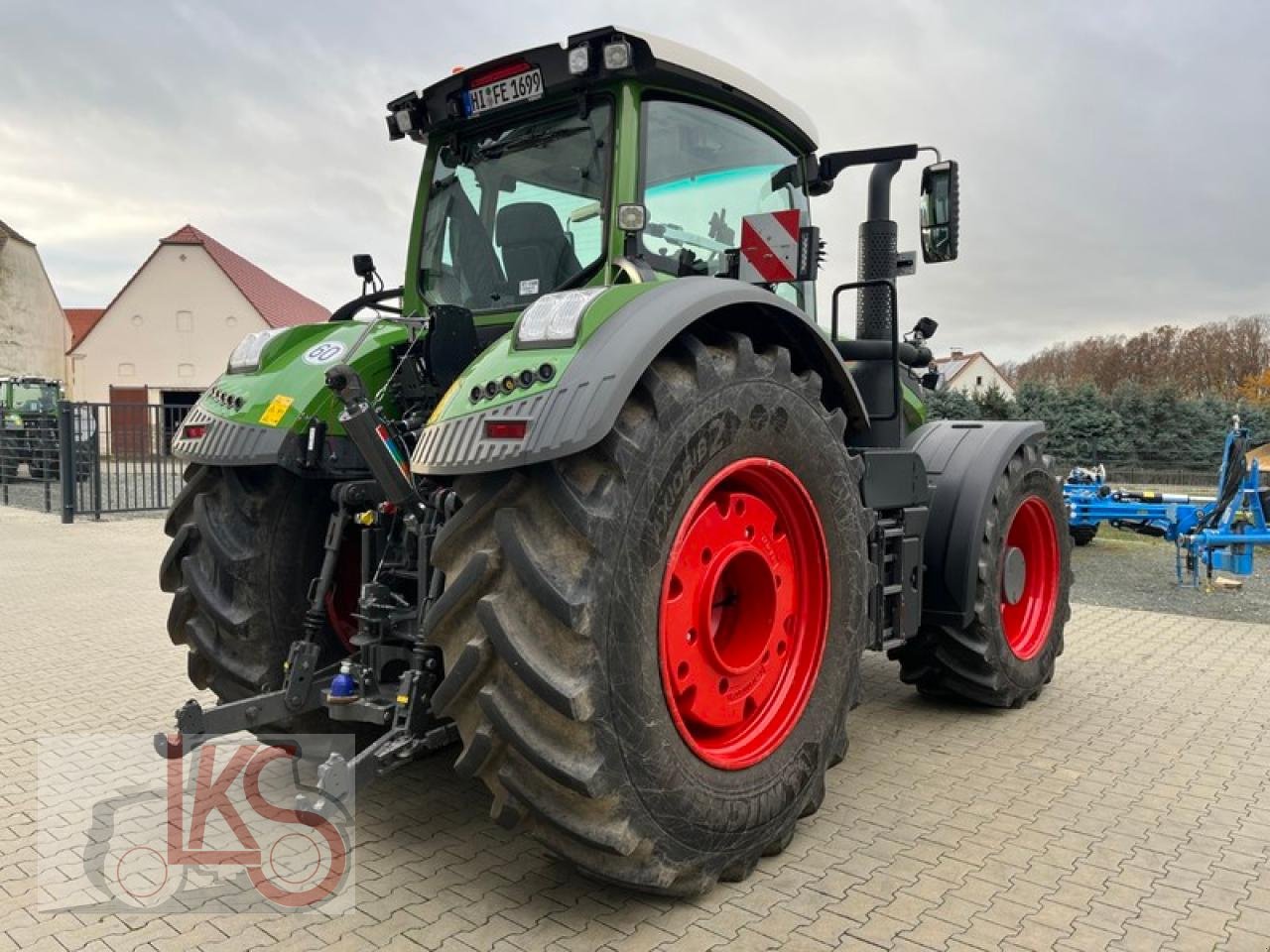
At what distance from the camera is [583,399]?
92.7 inches

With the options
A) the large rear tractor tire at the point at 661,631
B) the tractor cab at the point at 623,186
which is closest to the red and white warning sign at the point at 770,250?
the tractor cab at the point at 623,186

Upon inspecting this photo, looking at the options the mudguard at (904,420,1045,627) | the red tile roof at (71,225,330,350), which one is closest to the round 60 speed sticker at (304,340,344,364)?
the mudguard at (904,420,1045,627)

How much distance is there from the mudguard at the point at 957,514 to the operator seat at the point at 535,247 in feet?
6.70

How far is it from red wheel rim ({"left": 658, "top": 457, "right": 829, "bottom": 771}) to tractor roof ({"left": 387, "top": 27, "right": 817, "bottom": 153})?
4.80 ft

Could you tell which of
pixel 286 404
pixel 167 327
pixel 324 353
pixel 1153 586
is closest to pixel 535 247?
pixel 324 353

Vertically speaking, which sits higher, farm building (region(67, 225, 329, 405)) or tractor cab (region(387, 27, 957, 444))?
farm building (region(67, 225, 329, 405))

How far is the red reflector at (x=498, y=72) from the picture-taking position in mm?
3420

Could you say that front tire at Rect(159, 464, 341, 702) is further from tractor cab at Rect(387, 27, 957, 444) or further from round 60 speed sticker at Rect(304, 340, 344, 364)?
tractor cab at Rect(387, 27, 957, 444)

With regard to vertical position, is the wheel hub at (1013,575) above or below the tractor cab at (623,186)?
below

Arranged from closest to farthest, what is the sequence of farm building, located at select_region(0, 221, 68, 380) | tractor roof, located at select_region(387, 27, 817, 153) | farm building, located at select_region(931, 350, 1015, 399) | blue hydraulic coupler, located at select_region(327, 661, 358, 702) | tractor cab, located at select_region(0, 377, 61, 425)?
blue hydraulic coupler, located at select_region(327, 661, 358, 702), tractor roof, located at select_region(387, 27, 817, 153), tractor cab, located at select_region(0, 377, 61, 425), farm building, located at select_region(0, 221, 68, 380), farm building, located at select_region(931, 350, 1015, 399)

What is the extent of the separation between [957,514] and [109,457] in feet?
41.5

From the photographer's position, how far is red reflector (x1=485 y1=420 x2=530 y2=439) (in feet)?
7.77

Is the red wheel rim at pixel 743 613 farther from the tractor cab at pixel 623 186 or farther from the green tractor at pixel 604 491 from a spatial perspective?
the tractor cab at pixel 623 186

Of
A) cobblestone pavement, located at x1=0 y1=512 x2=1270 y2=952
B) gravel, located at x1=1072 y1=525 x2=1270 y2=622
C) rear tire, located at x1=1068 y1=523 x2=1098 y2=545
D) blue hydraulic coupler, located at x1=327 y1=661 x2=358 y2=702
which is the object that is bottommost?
gravel, located at x1=1072 y1=525 x2=1270 y2=622
